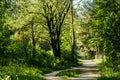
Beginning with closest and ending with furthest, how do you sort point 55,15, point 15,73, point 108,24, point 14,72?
point 15,73 < point 14,72 < point 108,24 < point 55,15

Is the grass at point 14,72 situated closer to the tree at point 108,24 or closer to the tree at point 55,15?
the tree at point 108,24

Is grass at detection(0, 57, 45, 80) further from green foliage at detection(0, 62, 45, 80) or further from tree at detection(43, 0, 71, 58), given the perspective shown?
tree at detection(43, 0, 71, 58)

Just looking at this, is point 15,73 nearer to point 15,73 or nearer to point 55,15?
point 15,73

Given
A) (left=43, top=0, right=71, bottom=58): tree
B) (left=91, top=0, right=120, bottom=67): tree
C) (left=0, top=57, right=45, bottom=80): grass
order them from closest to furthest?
(left=0, top=57, right=45, bottom=80): grass, (left=91, top=0, right=120, bottom=67): tree, (left=43, top=0, right=71, bottom=58): tree

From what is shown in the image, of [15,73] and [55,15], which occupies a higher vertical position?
[55,15]

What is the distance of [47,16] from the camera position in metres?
43.6

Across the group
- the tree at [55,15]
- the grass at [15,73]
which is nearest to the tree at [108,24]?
the grass at [15,73]

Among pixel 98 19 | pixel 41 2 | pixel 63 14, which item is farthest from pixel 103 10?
pixel 63 14

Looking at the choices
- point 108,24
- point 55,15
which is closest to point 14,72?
point 108,24

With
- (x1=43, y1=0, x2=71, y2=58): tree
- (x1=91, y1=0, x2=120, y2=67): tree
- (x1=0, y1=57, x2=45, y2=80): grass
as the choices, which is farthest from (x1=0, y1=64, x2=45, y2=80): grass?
(x1=43, y1=0, x2=71, y2=58): tree

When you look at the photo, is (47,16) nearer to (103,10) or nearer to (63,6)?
(63,6)

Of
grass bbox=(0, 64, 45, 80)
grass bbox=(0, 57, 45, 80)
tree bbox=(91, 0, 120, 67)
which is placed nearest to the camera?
grass bbox=(0, 64, 45, 80)

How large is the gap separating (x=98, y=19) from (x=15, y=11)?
18849 mm

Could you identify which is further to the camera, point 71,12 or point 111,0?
point 71,12
